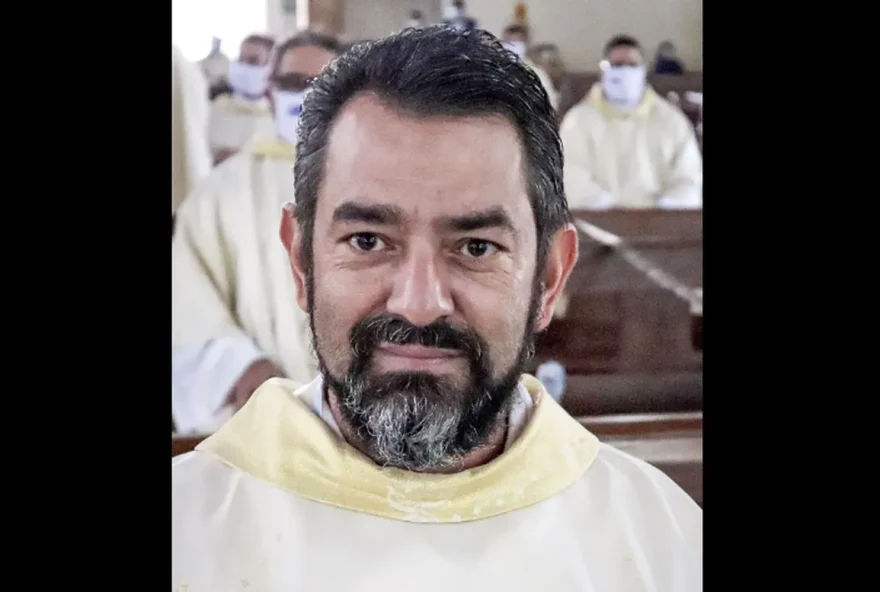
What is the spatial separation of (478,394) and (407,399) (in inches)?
2.7

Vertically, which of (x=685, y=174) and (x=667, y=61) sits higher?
(x=667, y=61)

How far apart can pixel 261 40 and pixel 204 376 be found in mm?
332

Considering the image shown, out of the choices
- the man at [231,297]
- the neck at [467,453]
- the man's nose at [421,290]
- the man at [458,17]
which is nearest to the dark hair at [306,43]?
the man at [231,297]

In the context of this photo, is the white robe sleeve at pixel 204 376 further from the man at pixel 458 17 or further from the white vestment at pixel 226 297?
the man at pixel 458 17

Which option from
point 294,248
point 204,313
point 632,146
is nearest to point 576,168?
point 632,146

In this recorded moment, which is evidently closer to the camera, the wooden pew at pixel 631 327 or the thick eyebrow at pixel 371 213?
the thick eyebrow at pixel 371 213

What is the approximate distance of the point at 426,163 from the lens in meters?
0.88

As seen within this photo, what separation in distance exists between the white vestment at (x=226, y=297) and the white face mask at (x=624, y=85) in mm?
334

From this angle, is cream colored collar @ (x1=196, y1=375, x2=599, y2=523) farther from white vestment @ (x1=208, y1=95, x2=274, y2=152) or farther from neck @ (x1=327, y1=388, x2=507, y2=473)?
white vestment @ (x1=208, y1=95, x2=274, y2=152)

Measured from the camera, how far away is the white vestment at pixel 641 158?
968 mm

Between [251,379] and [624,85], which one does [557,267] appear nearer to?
[624,85]

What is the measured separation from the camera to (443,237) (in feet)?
2.87

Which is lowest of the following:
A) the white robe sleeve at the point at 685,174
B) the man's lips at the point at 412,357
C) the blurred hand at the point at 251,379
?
the blurred hand at the point at 251,379
